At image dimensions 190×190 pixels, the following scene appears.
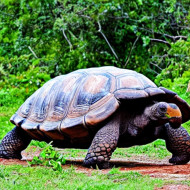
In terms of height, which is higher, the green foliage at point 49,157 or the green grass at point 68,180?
the green grass at point 68,180

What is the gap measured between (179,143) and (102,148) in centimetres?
100

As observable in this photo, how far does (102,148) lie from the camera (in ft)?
A: 15.2

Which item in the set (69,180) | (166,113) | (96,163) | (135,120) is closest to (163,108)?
(166,113)

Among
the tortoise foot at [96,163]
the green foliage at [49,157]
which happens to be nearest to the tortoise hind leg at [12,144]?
the green foliage at [49,157]

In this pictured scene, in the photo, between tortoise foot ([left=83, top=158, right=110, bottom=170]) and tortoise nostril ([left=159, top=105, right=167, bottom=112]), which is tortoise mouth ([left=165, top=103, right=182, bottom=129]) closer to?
tortoise nostril ([left=159, top=105, right=167, bottom=112])

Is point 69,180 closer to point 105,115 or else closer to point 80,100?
point 105,115

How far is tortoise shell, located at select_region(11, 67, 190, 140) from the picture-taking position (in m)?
A: 4.80

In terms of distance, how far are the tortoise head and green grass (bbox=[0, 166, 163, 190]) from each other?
0.99 meters

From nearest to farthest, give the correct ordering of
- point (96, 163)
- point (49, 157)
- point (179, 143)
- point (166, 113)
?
point (49, 157)
point (96, 163)
point (166, 113)
point (179, 143)

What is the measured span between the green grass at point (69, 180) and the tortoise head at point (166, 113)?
99cm

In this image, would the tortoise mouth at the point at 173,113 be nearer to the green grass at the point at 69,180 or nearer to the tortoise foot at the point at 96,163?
the tortoise foot at the point at 96,163

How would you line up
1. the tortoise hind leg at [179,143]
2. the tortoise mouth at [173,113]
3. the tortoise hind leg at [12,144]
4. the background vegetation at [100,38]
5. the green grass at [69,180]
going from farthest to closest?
the background vegetation at [100,38] → the tortoise hind leg at [12,144] → the tortoise hind leg at [179,143] → the tortoise mouth at [173,113] → the green grass at [69,180]

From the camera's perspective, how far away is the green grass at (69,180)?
127 inches

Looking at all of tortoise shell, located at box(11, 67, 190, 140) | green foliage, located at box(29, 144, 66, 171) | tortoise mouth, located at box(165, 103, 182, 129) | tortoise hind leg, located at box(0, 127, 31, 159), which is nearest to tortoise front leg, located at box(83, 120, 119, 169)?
tortoise shell, located at box(11, 67, 190, 140)
